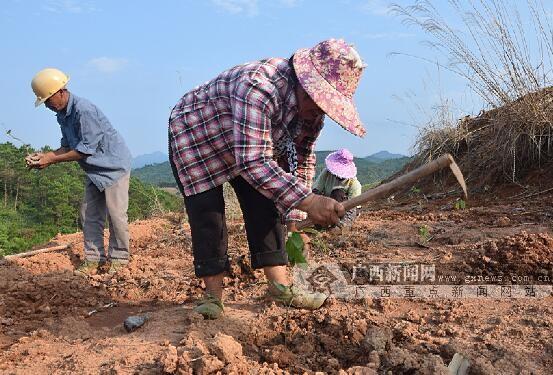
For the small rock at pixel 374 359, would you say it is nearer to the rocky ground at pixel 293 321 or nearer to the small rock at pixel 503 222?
the rocky ground at pixel 293 321

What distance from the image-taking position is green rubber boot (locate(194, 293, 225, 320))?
2.27 meters

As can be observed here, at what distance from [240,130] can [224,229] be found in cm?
60

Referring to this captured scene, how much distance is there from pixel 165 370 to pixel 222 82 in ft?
3.76

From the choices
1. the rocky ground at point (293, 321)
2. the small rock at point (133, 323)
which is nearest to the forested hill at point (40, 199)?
the rocky ground at point (293, 321)

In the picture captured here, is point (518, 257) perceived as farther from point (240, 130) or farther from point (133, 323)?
point (133, 323)

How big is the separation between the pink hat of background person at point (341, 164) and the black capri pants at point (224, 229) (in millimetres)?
1866

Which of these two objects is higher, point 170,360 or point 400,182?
point 400,182

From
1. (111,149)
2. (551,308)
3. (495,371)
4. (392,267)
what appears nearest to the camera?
(495,371)

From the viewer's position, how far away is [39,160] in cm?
353

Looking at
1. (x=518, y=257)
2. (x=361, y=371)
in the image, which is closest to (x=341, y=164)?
(x=518, y=257)

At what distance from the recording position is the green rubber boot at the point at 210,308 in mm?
2266

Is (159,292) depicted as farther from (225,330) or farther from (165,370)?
(165,370)

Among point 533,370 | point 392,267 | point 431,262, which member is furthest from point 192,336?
point 431,262

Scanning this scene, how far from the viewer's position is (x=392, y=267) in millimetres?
2945
